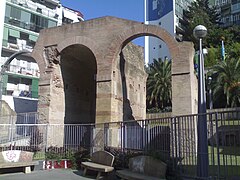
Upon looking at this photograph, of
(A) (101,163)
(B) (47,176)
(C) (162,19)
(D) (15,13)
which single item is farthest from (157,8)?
(B) (47,176)

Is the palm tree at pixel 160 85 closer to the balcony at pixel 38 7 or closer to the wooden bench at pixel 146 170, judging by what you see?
the balcony at pixel 38 7

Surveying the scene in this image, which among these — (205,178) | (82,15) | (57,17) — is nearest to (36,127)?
(205,178)

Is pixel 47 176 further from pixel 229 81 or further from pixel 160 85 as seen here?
pixel 160 85

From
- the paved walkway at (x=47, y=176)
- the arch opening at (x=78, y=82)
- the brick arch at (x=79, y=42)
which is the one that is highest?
the brick arch at (x=79, y=42)

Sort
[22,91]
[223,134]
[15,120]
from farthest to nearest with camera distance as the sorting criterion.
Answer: [22,91]
[15,120]
[223,134]

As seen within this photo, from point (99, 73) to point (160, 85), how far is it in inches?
877

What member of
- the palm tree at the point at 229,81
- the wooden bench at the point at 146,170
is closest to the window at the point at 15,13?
the palm tree at the point at 229,81

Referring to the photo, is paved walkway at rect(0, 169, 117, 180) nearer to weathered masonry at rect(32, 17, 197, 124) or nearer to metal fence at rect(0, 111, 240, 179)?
metal fence at rect(0, 111, 240, 179)

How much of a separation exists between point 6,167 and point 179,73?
8.24 meters

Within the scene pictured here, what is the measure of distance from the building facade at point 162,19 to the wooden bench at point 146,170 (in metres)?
45.2

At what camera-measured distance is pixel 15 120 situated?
62.7 ft

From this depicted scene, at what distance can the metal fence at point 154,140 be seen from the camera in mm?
6578

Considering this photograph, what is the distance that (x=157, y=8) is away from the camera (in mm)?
56375

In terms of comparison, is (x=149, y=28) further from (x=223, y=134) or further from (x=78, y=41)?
(x=223, y=134)
